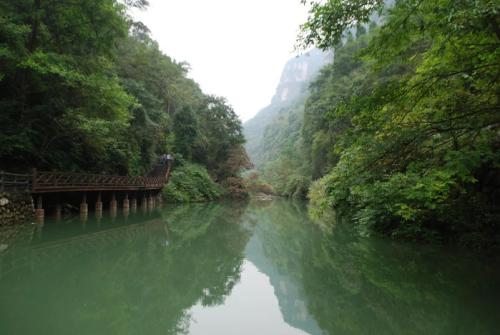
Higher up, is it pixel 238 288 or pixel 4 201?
pixel 4 201

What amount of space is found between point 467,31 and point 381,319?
400 cm

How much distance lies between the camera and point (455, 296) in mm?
5570

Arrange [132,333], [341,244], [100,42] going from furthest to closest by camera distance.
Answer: [100,42] → [341,244] → [132,333]

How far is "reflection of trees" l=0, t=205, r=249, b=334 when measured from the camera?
4.36m

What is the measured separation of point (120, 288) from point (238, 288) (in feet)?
6.95

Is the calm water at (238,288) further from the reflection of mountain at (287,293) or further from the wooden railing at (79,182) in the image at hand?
the wooden railing at (79,182)

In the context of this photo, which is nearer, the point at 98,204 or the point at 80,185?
the point at 80,185

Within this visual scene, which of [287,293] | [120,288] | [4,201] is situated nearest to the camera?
[120,288]

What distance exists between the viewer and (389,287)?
6160mm

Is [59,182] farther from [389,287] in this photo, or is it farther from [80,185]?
[389,287]

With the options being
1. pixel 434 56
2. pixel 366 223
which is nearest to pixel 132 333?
pixel 434 56

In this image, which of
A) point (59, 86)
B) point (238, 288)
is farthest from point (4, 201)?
point (238, 288)

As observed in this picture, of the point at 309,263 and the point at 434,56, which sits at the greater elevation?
the point at 434,56

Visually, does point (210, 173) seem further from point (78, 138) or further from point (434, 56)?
point (434, 56)
